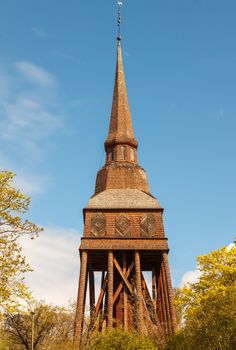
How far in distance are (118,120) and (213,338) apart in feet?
72.3

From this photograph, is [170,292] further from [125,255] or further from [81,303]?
[81,303]

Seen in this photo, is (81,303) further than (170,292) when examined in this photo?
No

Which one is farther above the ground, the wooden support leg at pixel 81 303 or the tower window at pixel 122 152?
the tower window at pixel 122 152

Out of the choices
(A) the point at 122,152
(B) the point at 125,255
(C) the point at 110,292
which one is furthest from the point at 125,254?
(A) the point at 122,152

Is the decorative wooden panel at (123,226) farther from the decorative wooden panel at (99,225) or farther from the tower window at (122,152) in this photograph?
the tower window at (122,152)

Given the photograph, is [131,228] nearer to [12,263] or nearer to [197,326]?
[197,326]

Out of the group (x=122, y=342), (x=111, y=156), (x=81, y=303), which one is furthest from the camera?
(x=111, y=156)

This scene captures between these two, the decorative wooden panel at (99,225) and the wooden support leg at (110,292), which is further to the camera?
the decorative wooden panel at (99,225)

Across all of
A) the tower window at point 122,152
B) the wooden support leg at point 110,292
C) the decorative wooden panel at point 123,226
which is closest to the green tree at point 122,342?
the wooden support leg at point 110,292

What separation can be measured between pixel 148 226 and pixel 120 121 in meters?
10.4

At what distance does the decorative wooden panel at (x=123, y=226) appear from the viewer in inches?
1099

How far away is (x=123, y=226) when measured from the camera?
92.6 feet

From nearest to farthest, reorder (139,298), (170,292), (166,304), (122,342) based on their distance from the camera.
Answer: (122,342) < (139,298) < (170,292) < (166,304)

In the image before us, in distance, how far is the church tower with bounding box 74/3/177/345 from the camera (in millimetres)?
26130
